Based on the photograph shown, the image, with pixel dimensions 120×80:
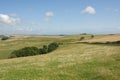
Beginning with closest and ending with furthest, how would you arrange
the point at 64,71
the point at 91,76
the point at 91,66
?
the point at 91,76 → the point at 64,71 → the point at 91,66

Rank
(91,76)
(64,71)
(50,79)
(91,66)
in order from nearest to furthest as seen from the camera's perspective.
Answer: (50,79), (91,76), (64,71), (91,66)

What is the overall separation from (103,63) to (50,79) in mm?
8817

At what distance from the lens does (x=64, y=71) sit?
76.8 feet

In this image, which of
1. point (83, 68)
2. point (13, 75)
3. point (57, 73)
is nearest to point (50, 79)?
point (57, 73)

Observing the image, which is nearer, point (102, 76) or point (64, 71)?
point (102, 76)

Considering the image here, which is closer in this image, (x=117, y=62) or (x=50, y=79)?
(x=50, y=79)

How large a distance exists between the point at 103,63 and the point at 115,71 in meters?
4.03

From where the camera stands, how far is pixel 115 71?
2300cm

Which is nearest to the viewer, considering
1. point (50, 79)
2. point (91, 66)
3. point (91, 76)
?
point (50, 79)

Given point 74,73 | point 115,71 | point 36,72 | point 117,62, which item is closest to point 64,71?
point 74,73

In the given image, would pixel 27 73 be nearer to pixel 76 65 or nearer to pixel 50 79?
pixel 50 79

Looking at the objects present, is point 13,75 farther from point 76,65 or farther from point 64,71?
point 76,65

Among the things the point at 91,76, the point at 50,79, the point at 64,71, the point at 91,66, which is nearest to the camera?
the point at 50,79

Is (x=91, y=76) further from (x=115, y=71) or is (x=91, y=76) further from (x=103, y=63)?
(x=103, y=63)
